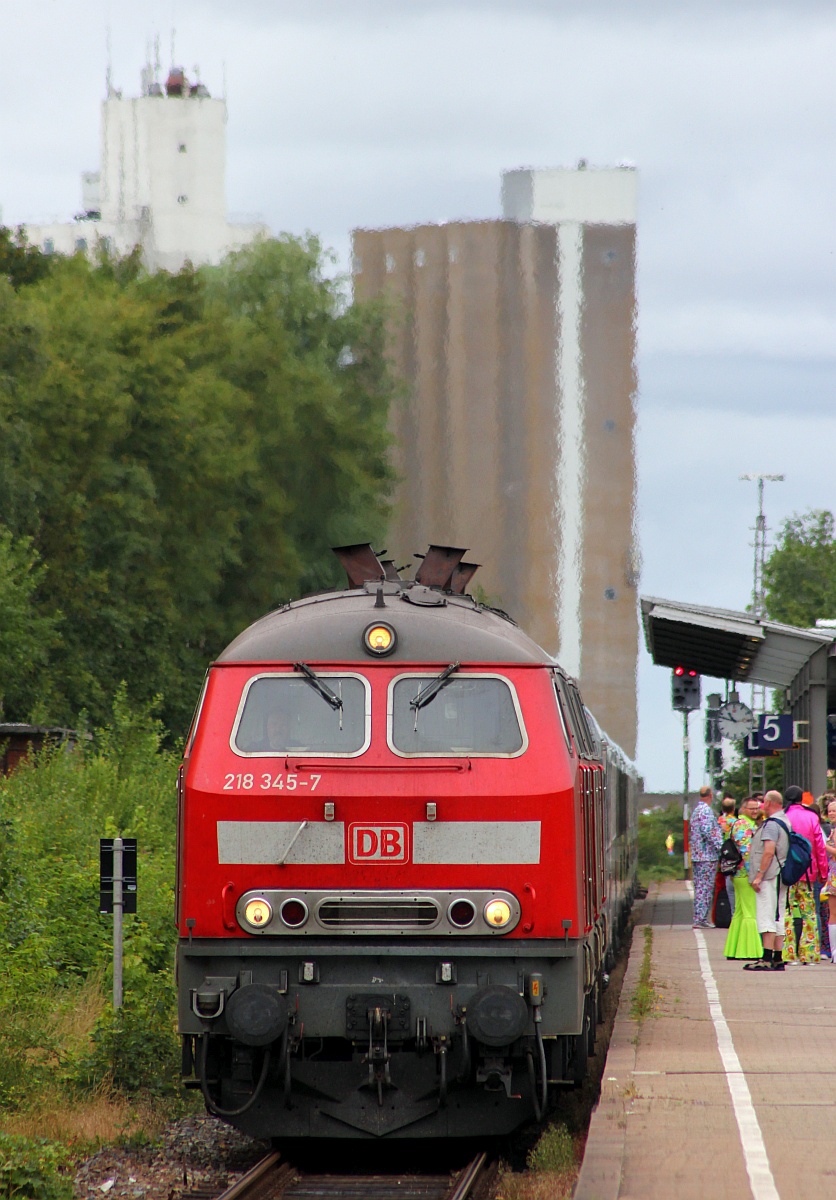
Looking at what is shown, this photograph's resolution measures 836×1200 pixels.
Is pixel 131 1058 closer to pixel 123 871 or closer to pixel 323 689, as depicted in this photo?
pixel 123 871

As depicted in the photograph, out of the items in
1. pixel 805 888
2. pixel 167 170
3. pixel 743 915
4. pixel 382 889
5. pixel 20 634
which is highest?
pixel 167 170

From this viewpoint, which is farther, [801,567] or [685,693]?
[801,567]

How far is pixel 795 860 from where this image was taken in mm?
17047

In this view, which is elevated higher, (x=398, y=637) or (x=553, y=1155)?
(x=398, y=637)

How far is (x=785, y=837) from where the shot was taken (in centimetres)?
1697

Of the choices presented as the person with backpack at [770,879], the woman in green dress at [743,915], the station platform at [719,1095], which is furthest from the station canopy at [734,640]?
the station platform at [719,1095]

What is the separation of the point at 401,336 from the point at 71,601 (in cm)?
1354

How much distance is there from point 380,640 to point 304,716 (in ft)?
1.97

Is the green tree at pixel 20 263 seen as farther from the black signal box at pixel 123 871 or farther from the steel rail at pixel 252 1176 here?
the steel rail at pixel 252 1176

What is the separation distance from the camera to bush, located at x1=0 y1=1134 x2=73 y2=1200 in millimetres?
8641

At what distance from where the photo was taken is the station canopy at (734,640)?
2145 cm

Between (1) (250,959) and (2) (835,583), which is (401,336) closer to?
(2) (835,583)

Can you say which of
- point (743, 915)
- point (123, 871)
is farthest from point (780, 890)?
point (123, 871)

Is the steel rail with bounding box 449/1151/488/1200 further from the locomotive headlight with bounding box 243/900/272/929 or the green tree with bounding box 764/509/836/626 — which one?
the green tree with bounding box 764/509/836/626
